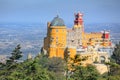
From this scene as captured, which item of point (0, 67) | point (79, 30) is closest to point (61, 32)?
point (79, 30)

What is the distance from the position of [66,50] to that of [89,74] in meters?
20.5

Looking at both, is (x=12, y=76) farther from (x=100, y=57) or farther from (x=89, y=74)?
(x=100, y=57)

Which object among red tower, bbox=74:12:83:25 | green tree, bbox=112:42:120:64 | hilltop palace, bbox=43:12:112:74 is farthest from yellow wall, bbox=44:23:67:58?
red tower, bbox=74:12:83:25

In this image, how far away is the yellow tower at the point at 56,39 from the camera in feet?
181

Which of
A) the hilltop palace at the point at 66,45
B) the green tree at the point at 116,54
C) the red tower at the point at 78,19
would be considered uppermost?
the red tower at the point at 78,19

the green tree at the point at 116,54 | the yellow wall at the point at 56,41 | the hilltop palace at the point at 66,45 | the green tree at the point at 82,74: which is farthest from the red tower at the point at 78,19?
the green tree at the point at 82,74

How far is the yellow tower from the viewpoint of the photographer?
55.2 meters

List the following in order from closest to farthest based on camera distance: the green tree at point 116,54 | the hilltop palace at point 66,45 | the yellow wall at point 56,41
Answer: the hilltop palace at point 66,45
the yellow wall at point 56,41
the green tree at point 116,54

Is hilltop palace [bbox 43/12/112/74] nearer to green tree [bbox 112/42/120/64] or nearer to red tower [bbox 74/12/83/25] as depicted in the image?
green tree [bbox 112/42/120/64]

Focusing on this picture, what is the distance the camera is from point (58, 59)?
5162 cm

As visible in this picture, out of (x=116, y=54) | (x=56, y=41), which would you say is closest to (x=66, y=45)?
(x=56, y=41)

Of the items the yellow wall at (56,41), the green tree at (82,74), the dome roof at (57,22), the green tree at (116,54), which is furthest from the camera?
the green tree at (116,54)

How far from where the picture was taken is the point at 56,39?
55.8 metres

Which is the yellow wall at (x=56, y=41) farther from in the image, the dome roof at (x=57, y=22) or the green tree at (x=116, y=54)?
the green tree at (x=116, y=54)
